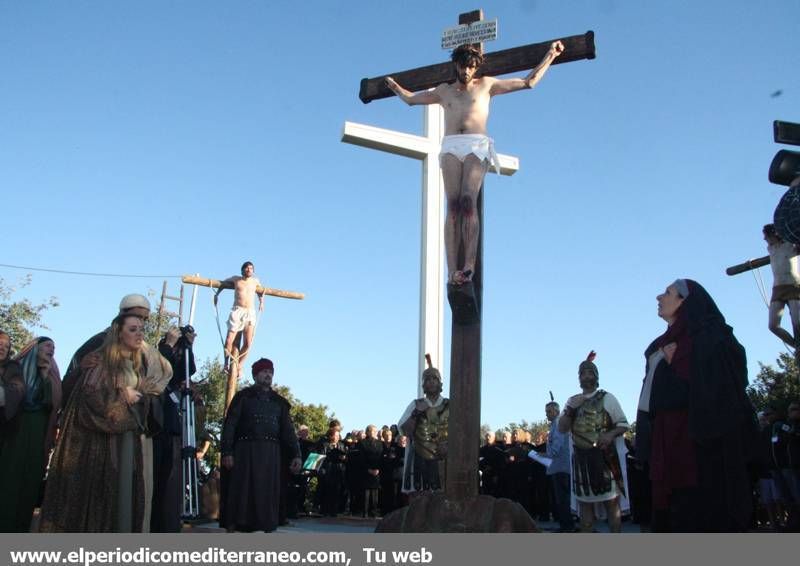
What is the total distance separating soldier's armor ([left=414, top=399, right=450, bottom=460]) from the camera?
8891mm

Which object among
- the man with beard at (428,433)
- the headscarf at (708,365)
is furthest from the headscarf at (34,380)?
the headscarf at (708,365)

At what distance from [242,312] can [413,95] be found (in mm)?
6678

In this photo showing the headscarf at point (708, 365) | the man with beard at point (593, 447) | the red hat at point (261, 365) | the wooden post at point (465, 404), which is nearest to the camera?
the headscarf at point (708, 365)

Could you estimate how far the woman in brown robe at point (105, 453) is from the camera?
552 centimetres

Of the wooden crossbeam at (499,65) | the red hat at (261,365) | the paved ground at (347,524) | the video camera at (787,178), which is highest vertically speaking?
the wooden crossbeam at (499,65)

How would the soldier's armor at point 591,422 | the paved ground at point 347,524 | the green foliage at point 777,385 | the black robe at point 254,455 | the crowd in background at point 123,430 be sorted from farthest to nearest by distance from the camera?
the green foliage at point 777,385
the paved ground at point 347,524
the soldier's armor at point 591,422
the black robe at point 254,455
the crowd in background at point 123,430

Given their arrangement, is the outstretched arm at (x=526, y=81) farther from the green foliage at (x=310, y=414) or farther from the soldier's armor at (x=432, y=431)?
the green foliage at (x=310, y=414)

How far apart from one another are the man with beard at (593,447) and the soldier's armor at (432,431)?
1487 millimetres

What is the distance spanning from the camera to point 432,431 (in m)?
8.91

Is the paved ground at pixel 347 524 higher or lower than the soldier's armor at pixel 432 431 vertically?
lower

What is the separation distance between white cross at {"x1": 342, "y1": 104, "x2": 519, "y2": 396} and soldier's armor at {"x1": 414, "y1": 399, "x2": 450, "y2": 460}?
7.85 feet

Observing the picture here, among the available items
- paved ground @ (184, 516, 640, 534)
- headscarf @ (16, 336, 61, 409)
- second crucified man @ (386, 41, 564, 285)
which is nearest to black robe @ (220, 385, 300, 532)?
headscarf @ (16, 336, 61, 409)

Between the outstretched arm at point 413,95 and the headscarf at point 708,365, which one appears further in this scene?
the outstretched arm at point 413,95

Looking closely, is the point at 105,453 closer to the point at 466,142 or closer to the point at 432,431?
the point at 466,142
